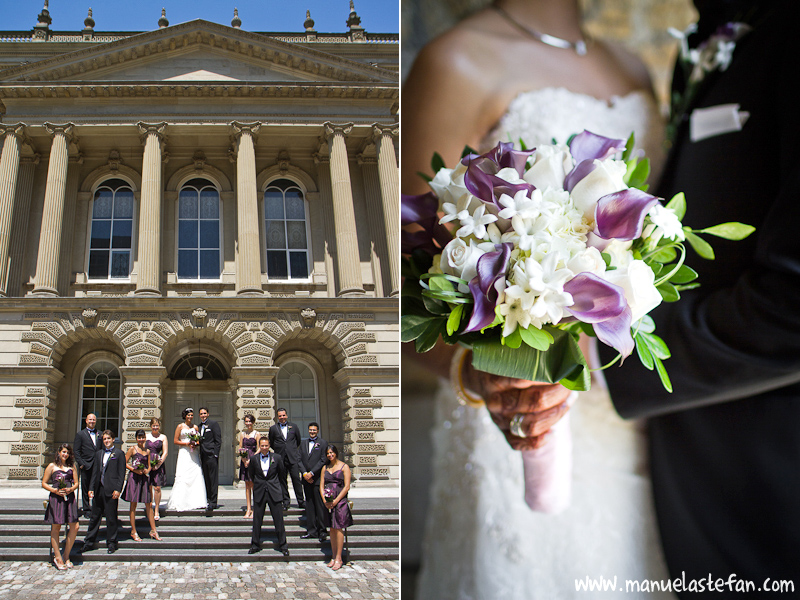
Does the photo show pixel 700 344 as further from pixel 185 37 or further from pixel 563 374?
pixel 185 37

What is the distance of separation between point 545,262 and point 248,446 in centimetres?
174

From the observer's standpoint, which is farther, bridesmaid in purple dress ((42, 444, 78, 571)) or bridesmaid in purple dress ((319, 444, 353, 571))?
bridesmaid in purple dress ((319, 444, 353, 571))

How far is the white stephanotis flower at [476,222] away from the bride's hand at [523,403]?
461 mm

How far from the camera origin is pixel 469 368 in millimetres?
1960

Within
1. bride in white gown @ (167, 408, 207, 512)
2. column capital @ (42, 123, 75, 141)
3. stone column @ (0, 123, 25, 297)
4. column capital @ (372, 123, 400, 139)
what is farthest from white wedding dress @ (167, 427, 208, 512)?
column capital @ (372, 123, 400, 139)

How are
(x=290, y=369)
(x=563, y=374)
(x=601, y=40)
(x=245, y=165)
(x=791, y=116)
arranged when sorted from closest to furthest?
(x=563, y=374)
(x=791, y=116)
(x=601, y=40)
(x=290, y=369)
(x=245, y=165)

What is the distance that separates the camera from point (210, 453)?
254cm

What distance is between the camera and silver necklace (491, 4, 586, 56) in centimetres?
219

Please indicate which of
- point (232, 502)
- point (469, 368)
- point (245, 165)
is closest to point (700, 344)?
point (469, 368)

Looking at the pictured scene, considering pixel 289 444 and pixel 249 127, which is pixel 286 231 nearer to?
pixel 249 127

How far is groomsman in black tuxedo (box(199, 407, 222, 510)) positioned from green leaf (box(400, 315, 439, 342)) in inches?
51.5

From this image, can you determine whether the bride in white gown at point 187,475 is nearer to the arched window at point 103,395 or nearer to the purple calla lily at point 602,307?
the arched window at point 103,395

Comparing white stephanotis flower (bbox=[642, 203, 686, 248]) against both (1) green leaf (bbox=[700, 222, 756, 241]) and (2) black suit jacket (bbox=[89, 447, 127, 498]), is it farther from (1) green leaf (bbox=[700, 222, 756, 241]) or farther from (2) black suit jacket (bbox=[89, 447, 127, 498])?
(2) black suit jacket (bbox=[89, 447, 127, 498])

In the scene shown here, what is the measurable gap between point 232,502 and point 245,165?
1571 mm
